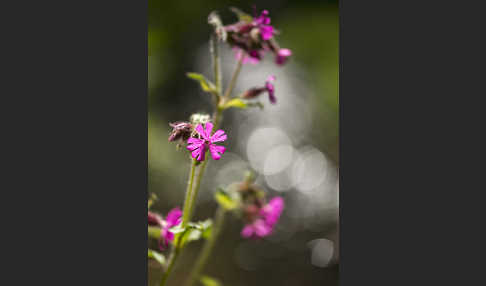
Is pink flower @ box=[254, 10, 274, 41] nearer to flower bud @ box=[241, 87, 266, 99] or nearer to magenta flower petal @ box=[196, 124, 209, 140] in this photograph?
flower bud @ box=[241, 87, 266, 99]

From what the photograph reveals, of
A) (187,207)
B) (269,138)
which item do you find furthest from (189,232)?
(269,138)

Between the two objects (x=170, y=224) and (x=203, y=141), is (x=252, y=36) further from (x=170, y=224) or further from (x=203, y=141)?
(x=170, y=224)

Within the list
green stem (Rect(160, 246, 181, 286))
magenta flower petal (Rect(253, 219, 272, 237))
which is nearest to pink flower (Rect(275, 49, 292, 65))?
magenta flower petal (Rect(253, 219, 272, 237))

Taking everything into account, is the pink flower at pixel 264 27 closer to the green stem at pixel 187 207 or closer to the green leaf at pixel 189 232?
the green stem at pixel 187 207

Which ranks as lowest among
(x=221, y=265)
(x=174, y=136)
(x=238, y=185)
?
(x=221, y=265)

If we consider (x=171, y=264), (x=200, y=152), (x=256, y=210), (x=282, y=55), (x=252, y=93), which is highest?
(x=282, y=55)

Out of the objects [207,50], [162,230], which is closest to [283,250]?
[162,230]

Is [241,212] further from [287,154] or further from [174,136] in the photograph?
[287,154]

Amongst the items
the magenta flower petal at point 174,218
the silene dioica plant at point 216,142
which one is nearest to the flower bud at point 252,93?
the silene dioica plant at point 216,142
